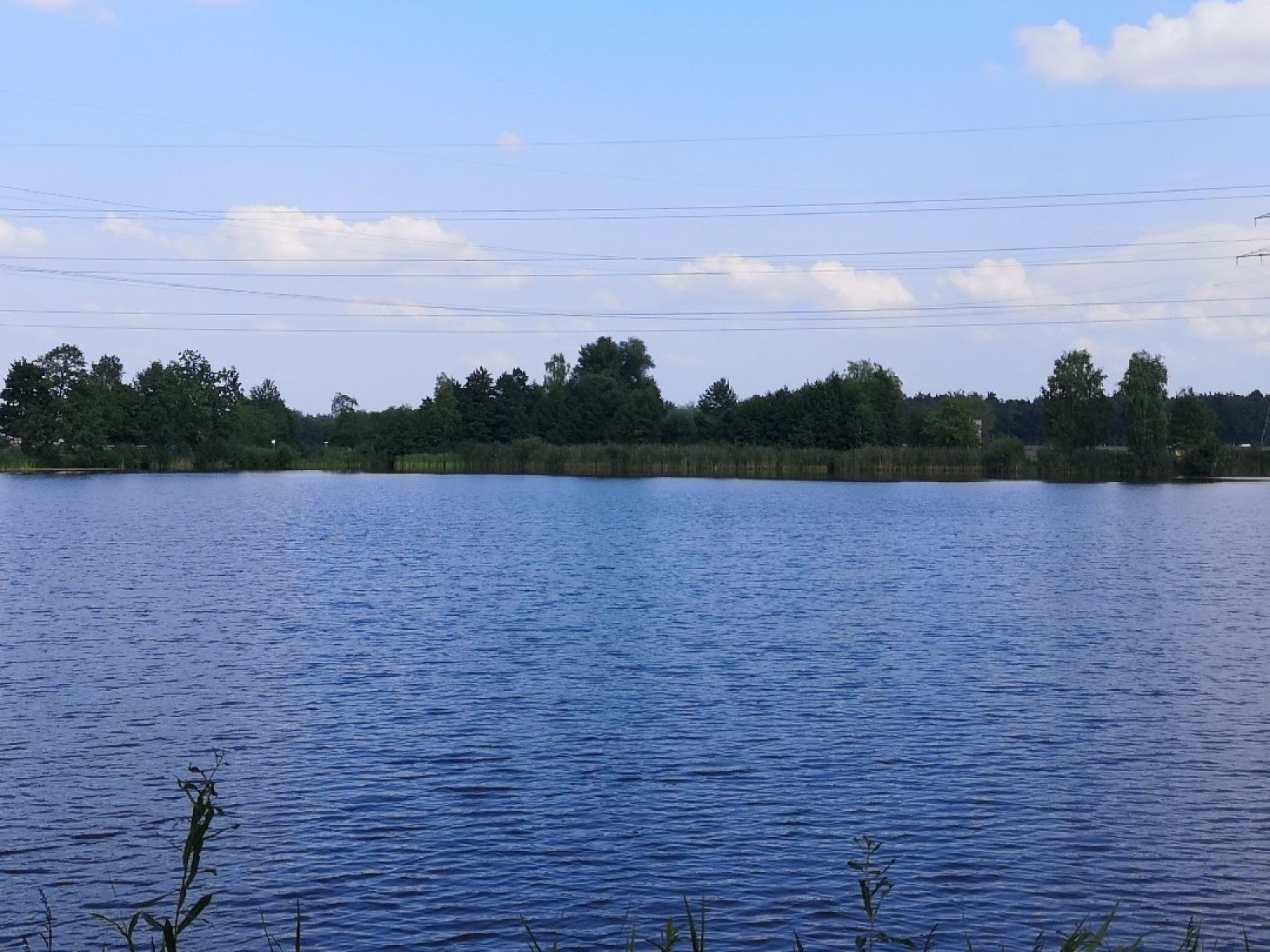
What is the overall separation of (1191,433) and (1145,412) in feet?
27.4

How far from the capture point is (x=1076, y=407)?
117500 millimetres

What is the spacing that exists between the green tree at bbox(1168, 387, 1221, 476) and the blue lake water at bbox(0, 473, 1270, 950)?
79.9 metres

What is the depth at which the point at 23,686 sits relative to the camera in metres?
20.3

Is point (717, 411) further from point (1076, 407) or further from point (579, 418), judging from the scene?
point (1076, 407)

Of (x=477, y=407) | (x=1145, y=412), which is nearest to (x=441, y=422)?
(x=477, y=407)

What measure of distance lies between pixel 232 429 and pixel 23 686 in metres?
127

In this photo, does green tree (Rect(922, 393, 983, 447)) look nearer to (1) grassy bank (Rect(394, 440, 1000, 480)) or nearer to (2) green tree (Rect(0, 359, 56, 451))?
(1) grassy bank (Rect(394, 440, 1000, 480))

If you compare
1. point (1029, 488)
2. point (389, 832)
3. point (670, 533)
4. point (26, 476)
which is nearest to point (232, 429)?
point (26, 476)

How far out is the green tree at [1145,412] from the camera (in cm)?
10981

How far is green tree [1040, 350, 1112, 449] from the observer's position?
117m

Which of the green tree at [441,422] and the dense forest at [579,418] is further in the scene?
the green tree at [441,422]

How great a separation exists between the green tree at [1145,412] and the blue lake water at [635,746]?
74.7 meters

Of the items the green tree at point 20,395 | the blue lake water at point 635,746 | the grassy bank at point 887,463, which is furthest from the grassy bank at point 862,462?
the blue lake water at point 635,746

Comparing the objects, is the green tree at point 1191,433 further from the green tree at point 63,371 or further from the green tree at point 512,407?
the green tree at point 63,371
